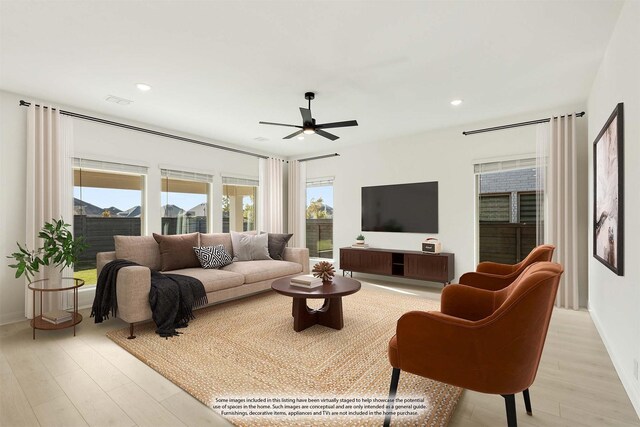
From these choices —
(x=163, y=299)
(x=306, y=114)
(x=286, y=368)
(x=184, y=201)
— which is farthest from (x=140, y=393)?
(x=184, y=201)

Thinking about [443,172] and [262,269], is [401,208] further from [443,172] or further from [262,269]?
[262,269]

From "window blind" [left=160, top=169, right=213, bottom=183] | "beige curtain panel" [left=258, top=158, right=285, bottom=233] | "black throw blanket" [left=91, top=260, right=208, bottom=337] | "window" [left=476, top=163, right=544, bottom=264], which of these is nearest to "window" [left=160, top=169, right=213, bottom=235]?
"window blind" [left=160, top=169, right=213, bottom=183]

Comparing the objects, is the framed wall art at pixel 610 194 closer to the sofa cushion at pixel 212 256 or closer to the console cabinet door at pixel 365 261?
the console cabinet door at pixel 365 261

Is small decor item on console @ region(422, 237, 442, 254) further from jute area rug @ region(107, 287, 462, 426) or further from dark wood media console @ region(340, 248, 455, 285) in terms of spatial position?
jute area rug @ region(107, 287, 462, 426)

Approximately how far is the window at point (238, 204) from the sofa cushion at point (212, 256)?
56.6 inches

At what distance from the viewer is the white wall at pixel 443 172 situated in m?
4.35

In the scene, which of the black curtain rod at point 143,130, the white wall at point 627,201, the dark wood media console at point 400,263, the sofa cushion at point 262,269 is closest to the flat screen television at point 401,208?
the dark wood media console at point 400,263

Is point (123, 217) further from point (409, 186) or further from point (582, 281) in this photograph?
point (582, 281)

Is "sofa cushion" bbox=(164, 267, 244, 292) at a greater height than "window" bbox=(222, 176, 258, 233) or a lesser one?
lesser

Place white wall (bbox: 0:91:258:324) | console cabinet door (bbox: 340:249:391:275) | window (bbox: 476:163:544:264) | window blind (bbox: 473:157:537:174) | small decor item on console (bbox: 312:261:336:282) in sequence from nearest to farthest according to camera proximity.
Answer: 1. small decor item on console (bbox: 312:261:336:282)
2. white wall (bbox: 0:91:258:324)
3. window blind (bbox: 473:157:537:174)
4. console cabinet door (bbox: 340:249:391:275)
5. window (bbox: 476:163:544:264)

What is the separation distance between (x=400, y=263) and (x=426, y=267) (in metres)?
0.44

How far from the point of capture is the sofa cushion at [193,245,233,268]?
422 cm

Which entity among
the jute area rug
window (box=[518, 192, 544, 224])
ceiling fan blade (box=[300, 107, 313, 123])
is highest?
ceiling fan blade (box=[300, 107, 313, 123])

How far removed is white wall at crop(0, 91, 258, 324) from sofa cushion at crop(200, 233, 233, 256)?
0.81 m
